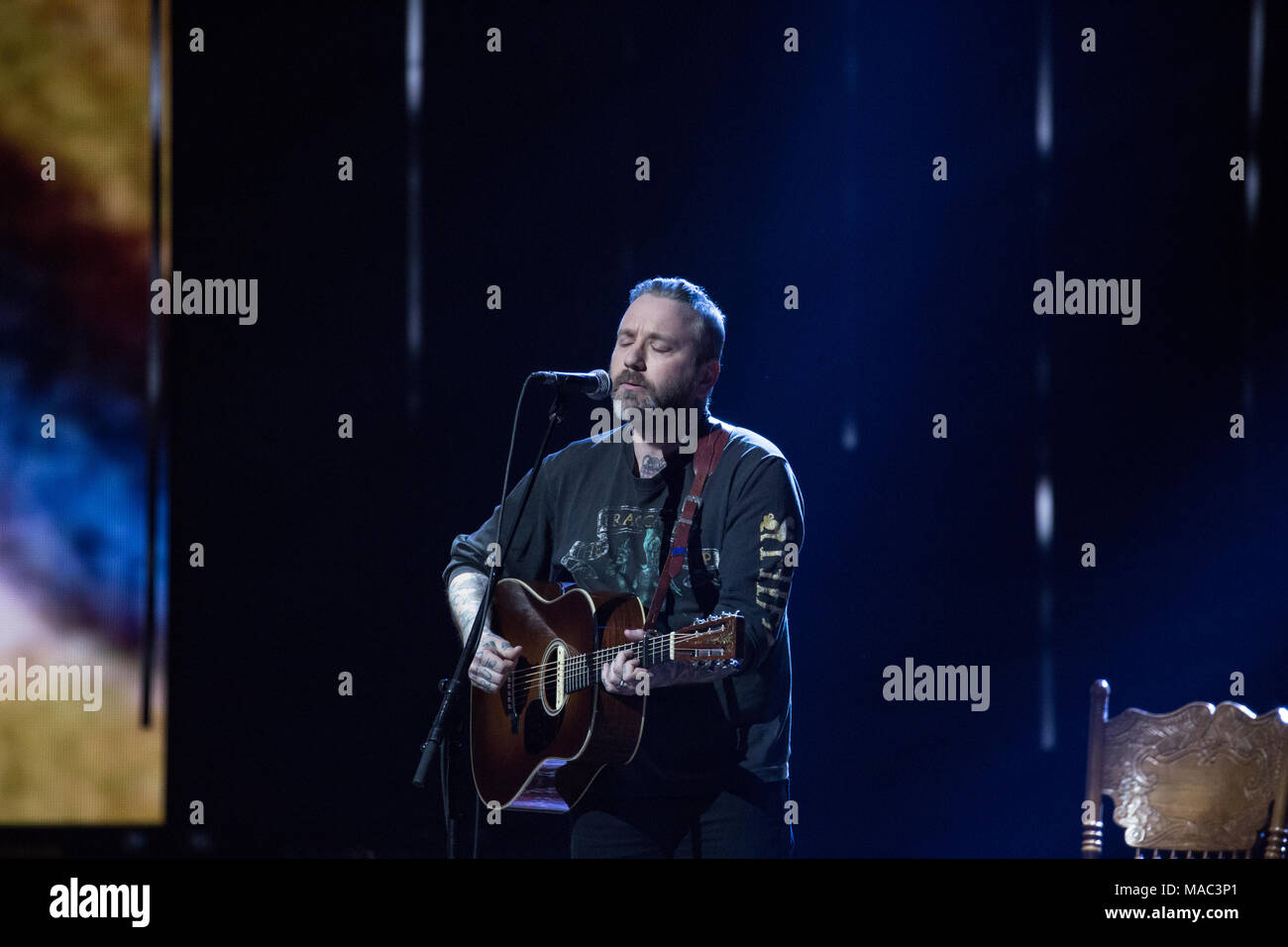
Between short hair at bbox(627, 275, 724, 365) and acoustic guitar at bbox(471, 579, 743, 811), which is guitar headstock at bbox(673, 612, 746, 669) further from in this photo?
short hair at bbox(627, 275, 724, 365)

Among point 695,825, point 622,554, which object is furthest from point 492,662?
point 695,825

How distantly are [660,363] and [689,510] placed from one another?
455 mm

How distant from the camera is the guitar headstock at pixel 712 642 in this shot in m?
3.12

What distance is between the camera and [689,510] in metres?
3.46

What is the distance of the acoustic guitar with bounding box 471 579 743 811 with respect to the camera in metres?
3.24

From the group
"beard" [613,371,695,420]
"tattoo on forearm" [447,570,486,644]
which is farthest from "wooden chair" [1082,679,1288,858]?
"tattoo on forearm" [447,570,486,644]

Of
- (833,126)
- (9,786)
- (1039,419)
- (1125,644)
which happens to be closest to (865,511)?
(1039,419)

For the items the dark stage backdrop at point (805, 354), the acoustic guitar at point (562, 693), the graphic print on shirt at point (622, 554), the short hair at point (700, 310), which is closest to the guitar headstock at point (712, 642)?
the acoustic guitar at point (562, 693)

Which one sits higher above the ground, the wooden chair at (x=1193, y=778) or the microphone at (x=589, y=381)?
the microphone at (x=589, y=381)

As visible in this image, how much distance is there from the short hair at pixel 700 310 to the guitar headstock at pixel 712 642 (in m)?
0.84

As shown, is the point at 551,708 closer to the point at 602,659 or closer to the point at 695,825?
the point at 602,659

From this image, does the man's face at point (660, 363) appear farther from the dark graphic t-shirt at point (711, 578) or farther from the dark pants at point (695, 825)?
the dark pants at point (695, 825)
